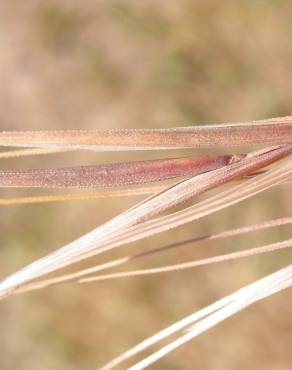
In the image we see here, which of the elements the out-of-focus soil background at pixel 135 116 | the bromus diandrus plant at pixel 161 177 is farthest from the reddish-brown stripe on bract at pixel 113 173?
the out-of-focus soil background at pixel 135 116

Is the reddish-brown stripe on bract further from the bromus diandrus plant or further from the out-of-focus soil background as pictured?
the out-of-focus soil background

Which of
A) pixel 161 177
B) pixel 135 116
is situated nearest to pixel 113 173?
pixel 161 177

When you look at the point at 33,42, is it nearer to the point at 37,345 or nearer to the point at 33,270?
the point at 37,345

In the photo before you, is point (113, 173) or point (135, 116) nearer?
point (113, 173)

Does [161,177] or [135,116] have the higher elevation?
[135,116]

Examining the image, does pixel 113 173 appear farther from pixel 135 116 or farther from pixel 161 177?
pixel 135 116

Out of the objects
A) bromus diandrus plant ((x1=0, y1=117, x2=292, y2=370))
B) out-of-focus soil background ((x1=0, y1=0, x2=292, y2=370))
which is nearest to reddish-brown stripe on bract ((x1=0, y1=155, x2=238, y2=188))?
bromus diandrus plant ((x1=0, y1=117, x2=292, y2=370))

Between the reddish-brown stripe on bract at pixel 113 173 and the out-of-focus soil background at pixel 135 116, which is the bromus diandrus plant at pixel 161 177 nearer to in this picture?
the reddish-brown stripe on bract at pixel 113 173
